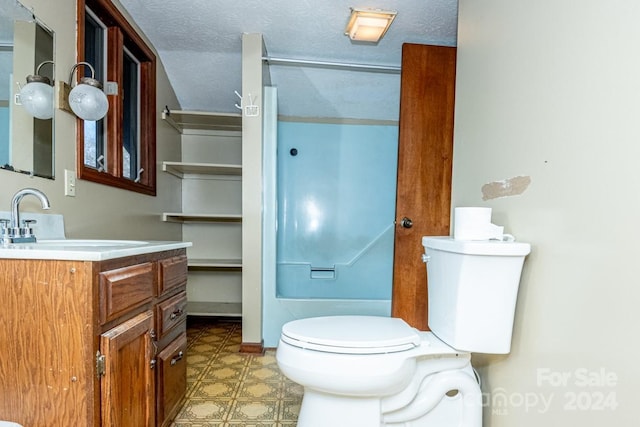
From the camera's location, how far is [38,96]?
1.23 m

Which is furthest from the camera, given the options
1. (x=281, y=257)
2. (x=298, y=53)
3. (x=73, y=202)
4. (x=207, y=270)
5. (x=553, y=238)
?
(x=281, y=257)

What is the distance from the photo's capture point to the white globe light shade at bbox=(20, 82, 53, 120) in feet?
3.93

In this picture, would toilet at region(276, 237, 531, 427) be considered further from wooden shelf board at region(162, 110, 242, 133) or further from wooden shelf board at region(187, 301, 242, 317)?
wooden shelf board at region(162, 110, 242, 133)

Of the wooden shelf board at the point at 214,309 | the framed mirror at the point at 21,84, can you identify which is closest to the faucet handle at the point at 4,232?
the framed mirror at the point at 21,84

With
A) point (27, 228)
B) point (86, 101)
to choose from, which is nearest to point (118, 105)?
point (86, 101)

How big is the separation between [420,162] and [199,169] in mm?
1759

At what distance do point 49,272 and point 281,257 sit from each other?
2.43m

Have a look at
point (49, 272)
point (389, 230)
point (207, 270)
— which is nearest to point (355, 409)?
point (49, 272)

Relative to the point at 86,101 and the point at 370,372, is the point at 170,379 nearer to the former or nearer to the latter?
the point at 370,372

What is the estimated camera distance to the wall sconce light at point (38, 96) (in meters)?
1.20

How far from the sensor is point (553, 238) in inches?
37.0

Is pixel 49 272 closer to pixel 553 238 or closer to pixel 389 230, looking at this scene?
pixel 553 238

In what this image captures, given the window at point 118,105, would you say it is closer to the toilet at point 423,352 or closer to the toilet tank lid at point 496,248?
the toilet at point 423,352

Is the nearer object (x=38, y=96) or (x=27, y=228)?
(x=27, y=228)
